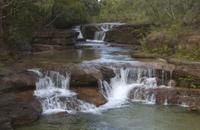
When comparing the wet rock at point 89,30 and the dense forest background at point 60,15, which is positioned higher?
the dense forest background at point 60,15

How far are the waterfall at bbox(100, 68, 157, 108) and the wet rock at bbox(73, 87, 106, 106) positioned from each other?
0.30 meters

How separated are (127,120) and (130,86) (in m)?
3.45

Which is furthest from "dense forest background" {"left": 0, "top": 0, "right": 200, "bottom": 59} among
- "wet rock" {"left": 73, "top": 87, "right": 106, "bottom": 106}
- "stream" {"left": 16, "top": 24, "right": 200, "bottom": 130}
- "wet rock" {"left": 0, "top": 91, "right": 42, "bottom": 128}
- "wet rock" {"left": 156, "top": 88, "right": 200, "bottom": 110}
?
"wet rock" {"left": 156, "top": 88, "right": 200, "bottom": 110}

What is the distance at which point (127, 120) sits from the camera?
40.2 ft

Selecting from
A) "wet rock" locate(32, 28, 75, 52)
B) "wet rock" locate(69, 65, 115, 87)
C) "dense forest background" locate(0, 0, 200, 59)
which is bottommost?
"wet rock" locate(69, 65, 115, 87)

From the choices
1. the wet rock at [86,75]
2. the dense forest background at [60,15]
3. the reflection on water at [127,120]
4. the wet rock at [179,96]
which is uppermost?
the dense forest background at [60,15]

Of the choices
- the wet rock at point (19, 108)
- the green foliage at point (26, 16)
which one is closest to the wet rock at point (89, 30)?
the green foliage at point (26, 16)

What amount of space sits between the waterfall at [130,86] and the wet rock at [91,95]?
0.30 m

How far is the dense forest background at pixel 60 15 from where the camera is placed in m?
17.4

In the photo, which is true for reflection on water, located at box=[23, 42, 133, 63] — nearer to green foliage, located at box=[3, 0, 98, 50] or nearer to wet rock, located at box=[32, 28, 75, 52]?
wet rock, located at box=[32, 28, 75, 52]

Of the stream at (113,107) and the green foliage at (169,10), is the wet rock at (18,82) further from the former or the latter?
the green foliage at (169,10)

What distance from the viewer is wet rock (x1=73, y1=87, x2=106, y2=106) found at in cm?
1388

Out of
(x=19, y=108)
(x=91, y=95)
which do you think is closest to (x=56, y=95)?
(x=91, y=95)

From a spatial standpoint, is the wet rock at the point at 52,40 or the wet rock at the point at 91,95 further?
the wet rock at the point at 52,40
